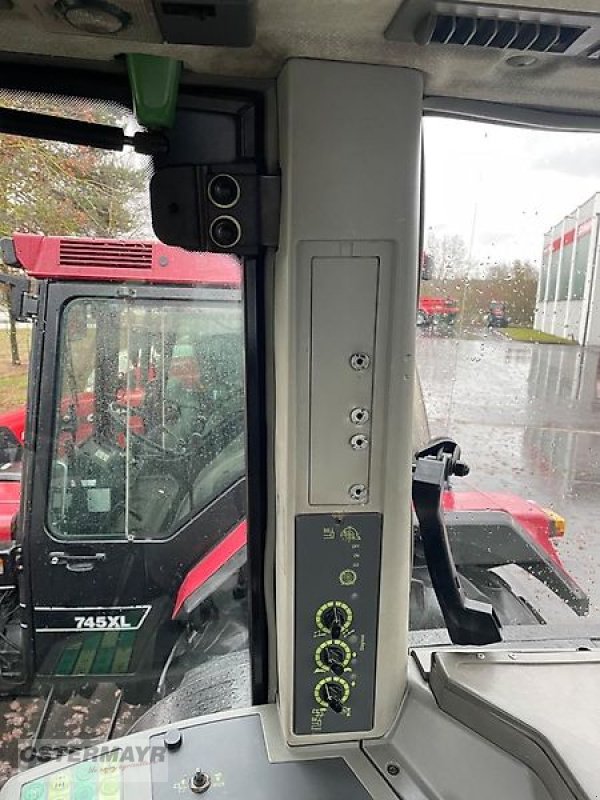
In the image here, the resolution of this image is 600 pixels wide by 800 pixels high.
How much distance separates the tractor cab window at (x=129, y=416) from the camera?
6.80 feet

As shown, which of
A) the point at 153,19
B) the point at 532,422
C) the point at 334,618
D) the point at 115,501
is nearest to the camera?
the point at 153,19

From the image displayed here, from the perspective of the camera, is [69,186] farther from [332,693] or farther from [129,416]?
[332,693]

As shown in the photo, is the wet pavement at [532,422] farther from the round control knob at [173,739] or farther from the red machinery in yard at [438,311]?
the round control knob at [173,739]

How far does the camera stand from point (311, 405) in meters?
1.12

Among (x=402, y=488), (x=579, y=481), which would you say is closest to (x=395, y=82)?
(x=402, y=488)

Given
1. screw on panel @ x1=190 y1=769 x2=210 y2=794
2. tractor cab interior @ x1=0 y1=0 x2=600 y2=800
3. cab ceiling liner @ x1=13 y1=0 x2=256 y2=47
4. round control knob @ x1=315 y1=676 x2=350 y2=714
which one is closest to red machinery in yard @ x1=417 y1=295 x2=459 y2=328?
tractor cab interior @ x1=0 y1=0 x2=600 y2=800

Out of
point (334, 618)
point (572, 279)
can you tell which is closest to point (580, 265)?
point (572, 279)

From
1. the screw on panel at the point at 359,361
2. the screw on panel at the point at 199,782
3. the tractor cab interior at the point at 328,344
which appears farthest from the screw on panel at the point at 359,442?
the screw on panel at the point at 199,782

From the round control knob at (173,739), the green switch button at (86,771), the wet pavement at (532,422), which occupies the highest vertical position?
the wet pavement at (532,422)

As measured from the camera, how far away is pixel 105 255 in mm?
2020

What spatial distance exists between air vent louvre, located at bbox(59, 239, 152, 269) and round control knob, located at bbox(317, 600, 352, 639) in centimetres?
120

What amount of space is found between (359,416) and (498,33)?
23.1 inches

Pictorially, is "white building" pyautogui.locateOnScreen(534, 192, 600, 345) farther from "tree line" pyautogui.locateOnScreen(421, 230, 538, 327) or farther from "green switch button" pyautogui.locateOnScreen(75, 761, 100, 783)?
"green switch button" pyautogui.locateOnScreen(75, 761, 100, 783)

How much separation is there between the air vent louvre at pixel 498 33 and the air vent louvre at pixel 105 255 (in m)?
1.23
